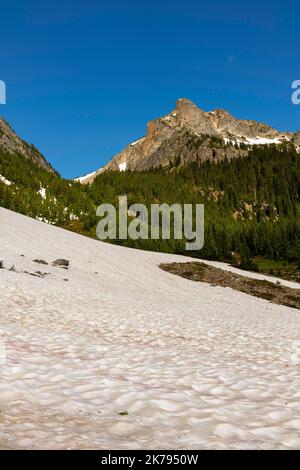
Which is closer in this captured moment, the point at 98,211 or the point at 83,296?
the point at 83,296

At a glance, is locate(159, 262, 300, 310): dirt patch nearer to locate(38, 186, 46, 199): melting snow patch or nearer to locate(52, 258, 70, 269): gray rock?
locate(52, 258, 70, 269): gray rock

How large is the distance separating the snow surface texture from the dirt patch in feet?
61.6

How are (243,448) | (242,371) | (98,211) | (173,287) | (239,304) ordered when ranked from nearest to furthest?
1. (243,448)
2. (242,371)
3. (239,304)
4. (173,287)
5. (98,211)

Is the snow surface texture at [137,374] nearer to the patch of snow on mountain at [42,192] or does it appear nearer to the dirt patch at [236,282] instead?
the dirt patch at [236,282]

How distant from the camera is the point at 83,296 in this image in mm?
25594

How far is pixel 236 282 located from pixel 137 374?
42.4 m

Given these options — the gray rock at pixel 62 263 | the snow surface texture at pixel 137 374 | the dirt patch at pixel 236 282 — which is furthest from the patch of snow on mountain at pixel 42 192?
the snow surface texture at pixel 137 374

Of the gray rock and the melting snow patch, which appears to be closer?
the gray rock

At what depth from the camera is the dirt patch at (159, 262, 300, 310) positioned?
44344 millimetres

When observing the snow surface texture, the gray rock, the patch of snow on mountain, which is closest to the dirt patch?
the gray rock

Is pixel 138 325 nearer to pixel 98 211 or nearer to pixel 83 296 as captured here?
pixel 83 296

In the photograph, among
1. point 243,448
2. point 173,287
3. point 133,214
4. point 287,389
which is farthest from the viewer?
point 133,214
